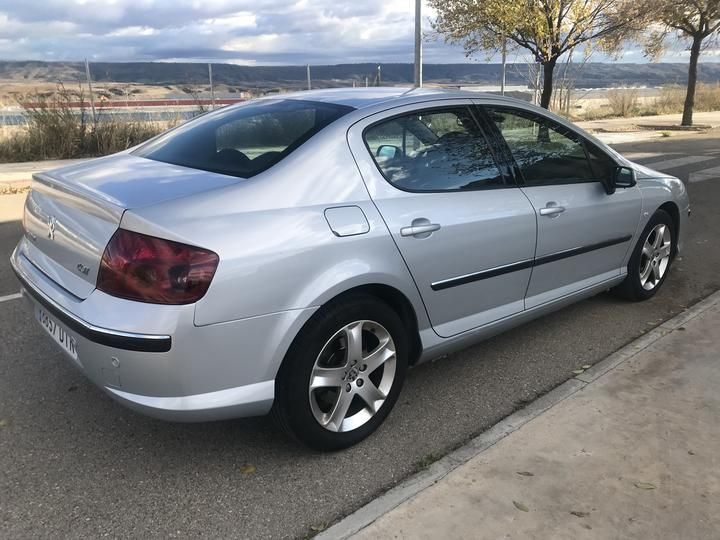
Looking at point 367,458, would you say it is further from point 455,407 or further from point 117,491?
point 117,491

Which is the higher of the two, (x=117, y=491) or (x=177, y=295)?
(x=177, y=295)

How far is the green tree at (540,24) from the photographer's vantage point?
48.6 ft

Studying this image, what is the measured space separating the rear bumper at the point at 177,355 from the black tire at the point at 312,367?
56 mm

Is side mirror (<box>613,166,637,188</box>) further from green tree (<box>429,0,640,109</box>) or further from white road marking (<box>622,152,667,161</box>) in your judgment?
green tree (<box>429,0,640,109</box>)

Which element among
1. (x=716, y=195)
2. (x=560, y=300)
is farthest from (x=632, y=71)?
(x=560, y=300)

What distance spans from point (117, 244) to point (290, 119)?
118 cm

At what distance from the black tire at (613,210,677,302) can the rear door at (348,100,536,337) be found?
1.44m

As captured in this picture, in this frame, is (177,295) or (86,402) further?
(86,402)

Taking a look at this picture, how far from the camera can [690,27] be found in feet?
65.8

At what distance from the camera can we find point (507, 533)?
2361 millimetres

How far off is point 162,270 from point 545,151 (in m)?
2.57

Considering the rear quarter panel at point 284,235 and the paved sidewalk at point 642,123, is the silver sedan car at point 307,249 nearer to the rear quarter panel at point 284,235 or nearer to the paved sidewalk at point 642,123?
the rear quarter panel at point 284,235

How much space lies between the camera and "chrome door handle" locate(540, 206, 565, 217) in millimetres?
3684

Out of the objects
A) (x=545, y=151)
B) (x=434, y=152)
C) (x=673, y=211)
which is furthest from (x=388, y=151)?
(x=673, y=211)
